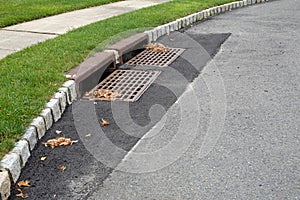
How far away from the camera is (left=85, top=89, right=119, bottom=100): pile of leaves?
470 centimetres

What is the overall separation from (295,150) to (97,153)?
5.36 ft

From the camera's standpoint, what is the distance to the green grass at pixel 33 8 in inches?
308

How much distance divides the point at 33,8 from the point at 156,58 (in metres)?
3.83

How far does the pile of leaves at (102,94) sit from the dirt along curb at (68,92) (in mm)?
89

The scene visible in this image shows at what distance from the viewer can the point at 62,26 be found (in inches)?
290

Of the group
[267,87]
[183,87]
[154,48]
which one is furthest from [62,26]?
Answer: [267,87]

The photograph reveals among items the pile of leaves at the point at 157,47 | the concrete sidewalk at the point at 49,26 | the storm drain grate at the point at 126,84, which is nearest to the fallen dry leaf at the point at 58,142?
the storm drain grate at the point at 126,84

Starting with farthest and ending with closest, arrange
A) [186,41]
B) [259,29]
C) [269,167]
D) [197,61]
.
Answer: [259,29] < [186,41] < [197,61] < [269,167]

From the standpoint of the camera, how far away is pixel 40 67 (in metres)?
4.91

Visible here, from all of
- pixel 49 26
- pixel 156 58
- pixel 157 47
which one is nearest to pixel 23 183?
pixel 156 58

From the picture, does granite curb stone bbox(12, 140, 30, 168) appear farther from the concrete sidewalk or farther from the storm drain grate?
the concrete sidewalk

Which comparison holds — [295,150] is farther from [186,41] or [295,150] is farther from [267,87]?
[186,41]

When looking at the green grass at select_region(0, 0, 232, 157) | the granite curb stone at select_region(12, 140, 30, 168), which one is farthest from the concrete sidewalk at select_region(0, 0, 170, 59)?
the granite curb stone at select_region(12, 140, 30, 168)

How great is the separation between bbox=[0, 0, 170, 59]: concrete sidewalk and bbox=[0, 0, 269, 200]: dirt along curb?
1.27 meters
